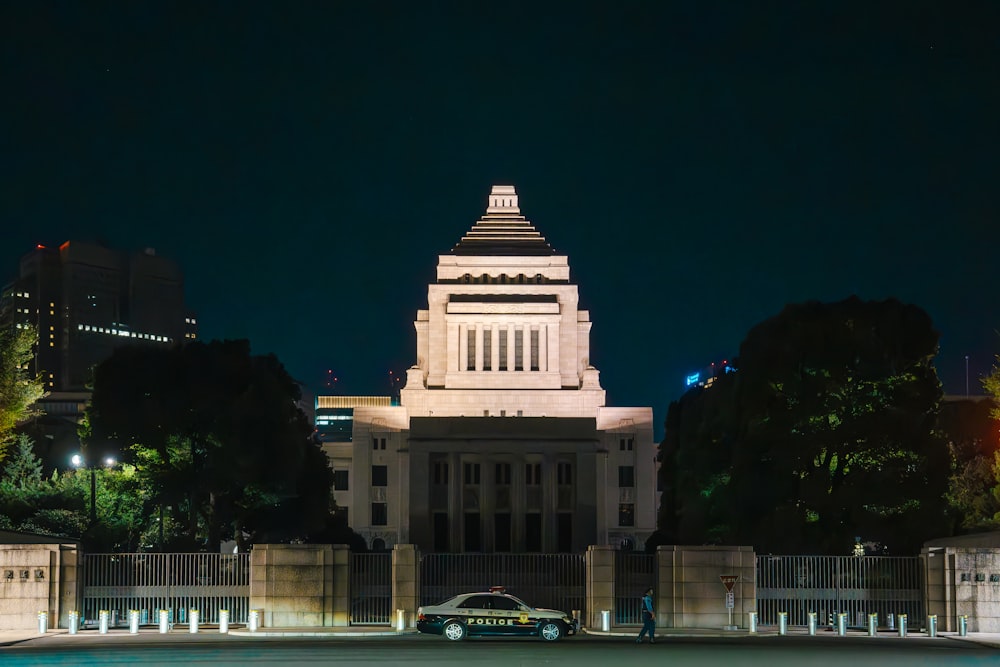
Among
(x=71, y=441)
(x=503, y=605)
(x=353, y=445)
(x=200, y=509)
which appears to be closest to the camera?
(x=503, y=605)

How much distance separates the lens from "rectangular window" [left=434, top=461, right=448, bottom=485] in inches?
4513

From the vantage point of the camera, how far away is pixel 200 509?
74.2 meters

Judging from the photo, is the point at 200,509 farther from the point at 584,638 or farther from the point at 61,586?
the point at 584,638

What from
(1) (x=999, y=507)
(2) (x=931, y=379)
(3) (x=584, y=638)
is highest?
(2) (x=931, y=379)

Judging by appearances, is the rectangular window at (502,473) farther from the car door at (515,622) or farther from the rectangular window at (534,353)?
the car door at (515,622)

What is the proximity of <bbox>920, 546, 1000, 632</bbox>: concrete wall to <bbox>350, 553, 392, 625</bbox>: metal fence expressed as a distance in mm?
16783

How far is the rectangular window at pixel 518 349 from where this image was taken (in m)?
133

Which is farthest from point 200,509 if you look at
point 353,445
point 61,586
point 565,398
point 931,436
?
point 565,398

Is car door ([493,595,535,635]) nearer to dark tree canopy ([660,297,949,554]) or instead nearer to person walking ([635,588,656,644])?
person walking ([635,588,656,644])

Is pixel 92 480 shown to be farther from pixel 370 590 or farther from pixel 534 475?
pixel 534 475

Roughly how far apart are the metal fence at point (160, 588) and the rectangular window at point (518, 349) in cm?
8743

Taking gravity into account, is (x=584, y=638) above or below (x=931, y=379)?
below

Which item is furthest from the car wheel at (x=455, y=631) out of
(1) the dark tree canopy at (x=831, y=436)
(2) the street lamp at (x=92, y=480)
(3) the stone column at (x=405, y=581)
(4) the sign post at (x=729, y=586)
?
(2) the street lamp at (x=92, y=480)

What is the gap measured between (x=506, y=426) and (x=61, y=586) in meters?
69.2
